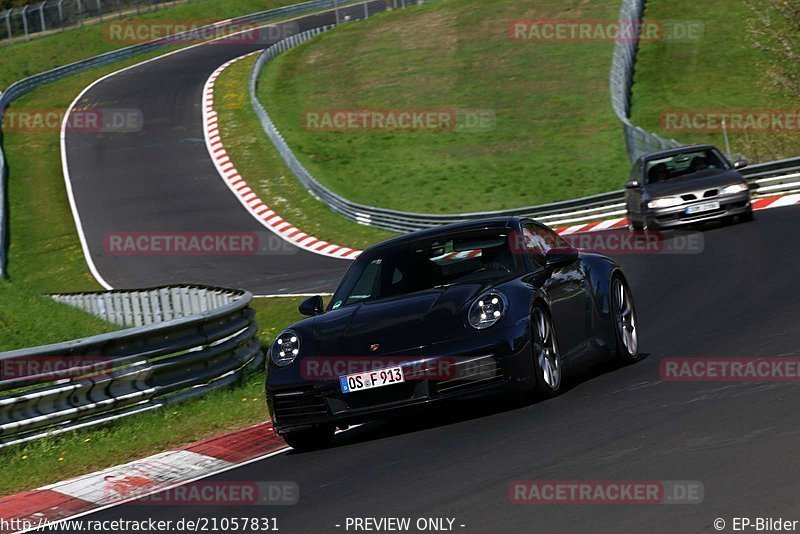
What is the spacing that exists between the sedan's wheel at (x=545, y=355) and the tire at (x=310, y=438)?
1.44m

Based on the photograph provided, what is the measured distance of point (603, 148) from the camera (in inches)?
1522

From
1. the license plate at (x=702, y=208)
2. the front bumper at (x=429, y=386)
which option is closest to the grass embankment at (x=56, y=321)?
the front bumper at (x=429, y=386)

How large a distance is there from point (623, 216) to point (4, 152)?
25.5 m

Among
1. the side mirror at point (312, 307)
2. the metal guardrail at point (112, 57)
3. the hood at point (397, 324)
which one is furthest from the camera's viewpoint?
the metal guardrail at point (112, 57)

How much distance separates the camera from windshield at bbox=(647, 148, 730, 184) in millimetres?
21859

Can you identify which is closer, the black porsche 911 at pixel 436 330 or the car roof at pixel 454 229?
the black porsche 911 at pixel 436 330

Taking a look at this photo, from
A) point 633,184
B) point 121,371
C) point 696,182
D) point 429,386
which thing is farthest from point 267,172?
point 429,386

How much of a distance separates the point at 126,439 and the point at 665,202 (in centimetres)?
1292

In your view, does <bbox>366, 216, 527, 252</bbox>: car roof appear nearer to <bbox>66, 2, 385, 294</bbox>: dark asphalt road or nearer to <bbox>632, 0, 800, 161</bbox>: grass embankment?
<bbox>66, 2, 385, 294</bbox>: dark asphalt road

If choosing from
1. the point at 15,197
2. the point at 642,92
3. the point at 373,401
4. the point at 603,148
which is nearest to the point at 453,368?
the point at 373,401

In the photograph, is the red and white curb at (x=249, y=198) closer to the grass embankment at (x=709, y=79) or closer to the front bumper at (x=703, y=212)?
the front bumper at (x=703, y=212)

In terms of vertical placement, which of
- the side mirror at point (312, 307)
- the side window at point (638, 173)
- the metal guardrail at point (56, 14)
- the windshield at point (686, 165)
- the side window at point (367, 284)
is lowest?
the metal guardrail at point (56, 14)

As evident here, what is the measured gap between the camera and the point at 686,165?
72.5 ft

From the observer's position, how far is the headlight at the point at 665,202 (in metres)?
21.2
